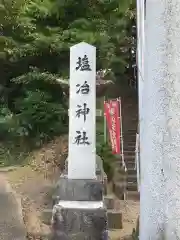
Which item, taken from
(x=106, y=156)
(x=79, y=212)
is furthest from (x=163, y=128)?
(x=106, y=156)

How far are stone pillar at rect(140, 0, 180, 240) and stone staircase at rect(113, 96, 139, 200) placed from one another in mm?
8330

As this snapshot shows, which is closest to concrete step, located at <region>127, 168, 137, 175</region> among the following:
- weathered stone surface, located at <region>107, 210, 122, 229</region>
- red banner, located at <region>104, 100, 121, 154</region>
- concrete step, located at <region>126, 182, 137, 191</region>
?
concrete step, located at <region>126, 182, 137, 191</region>

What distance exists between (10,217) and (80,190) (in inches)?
93.2

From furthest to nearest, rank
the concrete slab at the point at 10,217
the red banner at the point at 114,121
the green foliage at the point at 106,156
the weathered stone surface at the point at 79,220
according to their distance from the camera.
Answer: the green foliage at the point at 106,156, the red banner at the point at 114,121, the concrete slab at the point at 10,217, the weathered stone surface at the point at 79,220

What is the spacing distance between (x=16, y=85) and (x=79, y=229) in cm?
811

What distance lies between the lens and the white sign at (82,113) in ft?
17.9

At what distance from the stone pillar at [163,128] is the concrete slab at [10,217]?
4.80m

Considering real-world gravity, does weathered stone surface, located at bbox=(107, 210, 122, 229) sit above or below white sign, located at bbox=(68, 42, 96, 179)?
below

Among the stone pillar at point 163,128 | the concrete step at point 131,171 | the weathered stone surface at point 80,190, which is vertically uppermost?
the stone pillar at point 163,128

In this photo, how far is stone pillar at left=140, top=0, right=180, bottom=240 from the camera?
1899mm

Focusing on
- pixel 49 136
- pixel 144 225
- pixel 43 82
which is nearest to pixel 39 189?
pixel 49 136

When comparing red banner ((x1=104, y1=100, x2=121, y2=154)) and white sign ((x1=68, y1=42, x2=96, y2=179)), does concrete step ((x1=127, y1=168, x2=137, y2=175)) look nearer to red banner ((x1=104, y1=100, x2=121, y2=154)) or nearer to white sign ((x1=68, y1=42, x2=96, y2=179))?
red banner ((x1=104, y1=100, x2=121, y2=154))

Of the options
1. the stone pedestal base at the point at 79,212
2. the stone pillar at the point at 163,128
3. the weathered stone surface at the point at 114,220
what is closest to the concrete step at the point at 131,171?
the weathered stone surface at the point at 114,220

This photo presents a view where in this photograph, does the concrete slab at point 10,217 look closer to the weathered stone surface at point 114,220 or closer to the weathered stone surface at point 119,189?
the weathered stone surface at point 114,220
